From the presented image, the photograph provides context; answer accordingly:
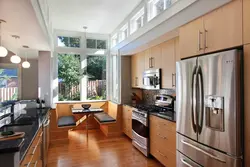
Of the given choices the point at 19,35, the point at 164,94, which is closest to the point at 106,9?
the point at 19,35

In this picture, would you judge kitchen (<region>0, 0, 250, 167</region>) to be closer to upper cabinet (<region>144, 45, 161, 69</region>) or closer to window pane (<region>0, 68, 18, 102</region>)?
upper cabinet (<region>144, 45, 161, 69</region>)

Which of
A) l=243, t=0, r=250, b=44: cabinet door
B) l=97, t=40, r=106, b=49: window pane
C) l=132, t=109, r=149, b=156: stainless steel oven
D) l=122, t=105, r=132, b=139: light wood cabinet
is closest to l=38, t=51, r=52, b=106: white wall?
l=97, t=40, r=106, b=49: window pane

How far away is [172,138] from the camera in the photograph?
8.89 feet

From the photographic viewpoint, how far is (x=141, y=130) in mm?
3629

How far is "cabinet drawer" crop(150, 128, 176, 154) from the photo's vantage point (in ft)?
8.89

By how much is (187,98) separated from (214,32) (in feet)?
2.63

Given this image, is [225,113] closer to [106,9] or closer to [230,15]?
[230,15]

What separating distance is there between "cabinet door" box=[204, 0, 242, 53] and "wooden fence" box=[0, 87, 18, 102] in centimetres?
558

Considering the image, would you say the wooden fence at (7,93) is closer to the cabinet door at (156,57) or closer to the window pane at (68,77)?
the window pane at (68,77)

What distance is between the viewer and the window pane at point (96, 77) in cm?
591

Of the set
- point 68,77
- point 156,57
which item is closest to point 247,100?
point 156,57

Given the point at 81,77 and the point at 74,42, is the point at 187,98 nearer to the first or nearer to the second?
the point at 81,77

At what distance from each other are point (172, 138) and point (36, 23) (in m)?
2.51

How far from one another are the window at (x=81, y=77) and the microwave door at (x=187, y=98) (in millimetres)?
3960
